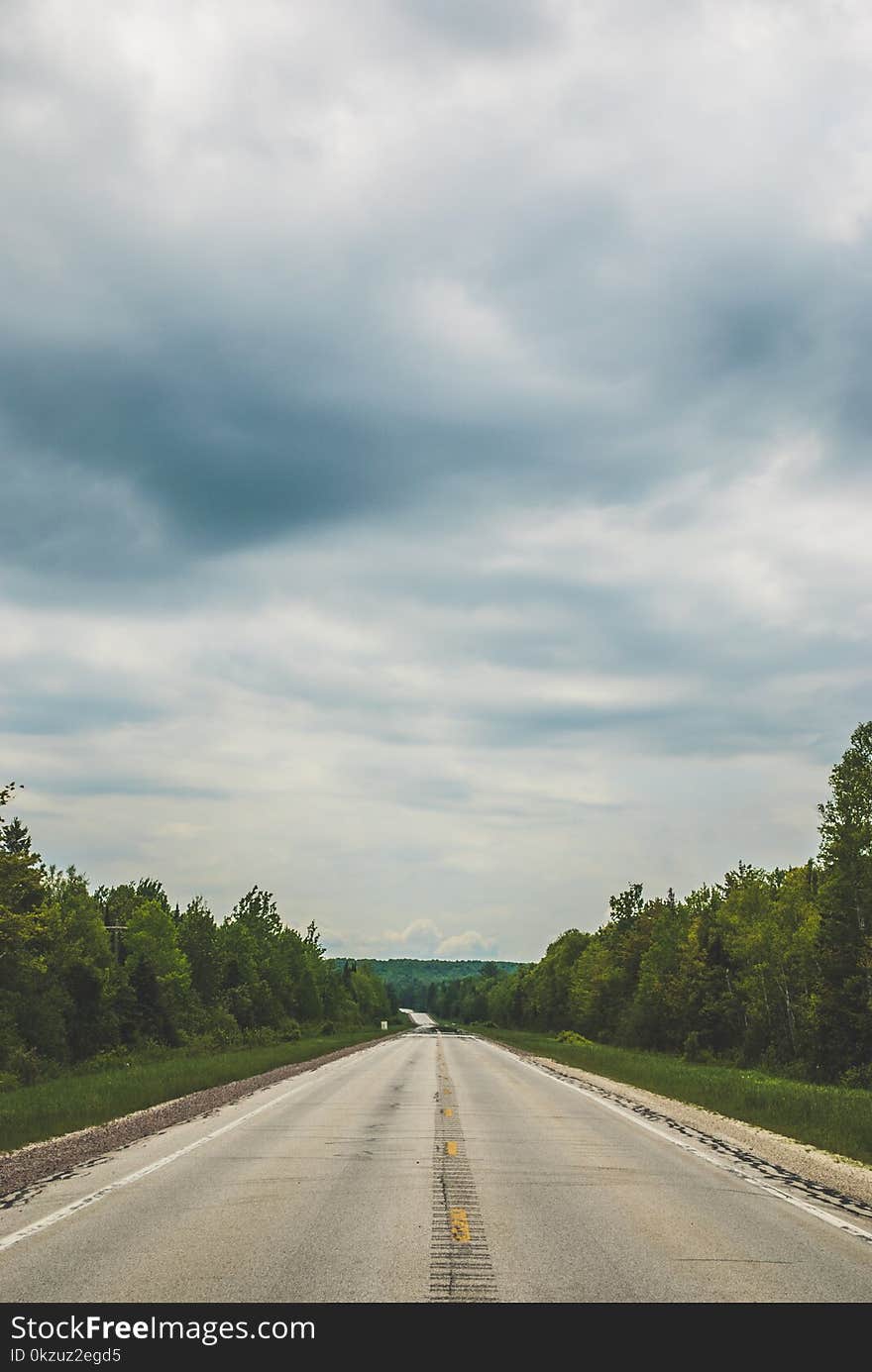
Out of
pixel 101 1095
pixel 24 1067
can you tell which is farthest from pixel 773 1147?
pixel 24 1067

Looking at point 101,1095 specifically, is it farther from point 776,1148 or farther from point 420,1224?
point 420,1224

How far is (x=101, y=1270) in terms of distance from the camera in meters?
7.48

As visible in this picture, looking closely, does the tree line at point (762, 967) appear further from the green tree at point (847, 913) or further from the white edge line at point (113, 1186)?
the white edge line at point (113, 1186)

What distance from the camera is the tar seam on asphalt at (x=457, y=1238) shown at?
7.00m

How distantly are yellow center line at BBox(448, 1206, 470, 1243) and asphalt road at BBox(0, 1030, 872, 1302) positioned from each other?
0.04 meters

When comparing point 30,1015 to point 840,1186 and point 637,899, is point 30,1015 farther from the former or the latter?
point 637,899

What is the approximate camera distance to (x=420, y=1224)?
933 centimetres

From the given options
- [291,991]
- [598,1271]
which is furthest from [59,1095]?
[291,991]

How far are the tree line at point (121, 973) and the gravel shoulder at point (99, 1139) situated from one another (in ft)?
36.0

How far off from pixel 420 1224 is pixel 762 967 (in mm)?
48695

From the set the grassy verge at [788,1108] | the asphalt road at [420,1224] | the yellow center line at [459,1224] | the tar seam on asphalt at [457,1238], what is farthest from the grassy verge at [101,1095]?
the grassy verge at [788,1108]

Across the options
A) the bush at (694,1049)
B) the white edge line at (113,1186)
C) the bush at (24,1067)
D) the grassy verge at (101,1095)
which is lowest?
the bush at (694,1049)

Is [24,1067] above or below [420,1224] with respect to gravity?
below

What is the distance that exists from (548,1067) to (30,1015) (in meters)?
23.3
